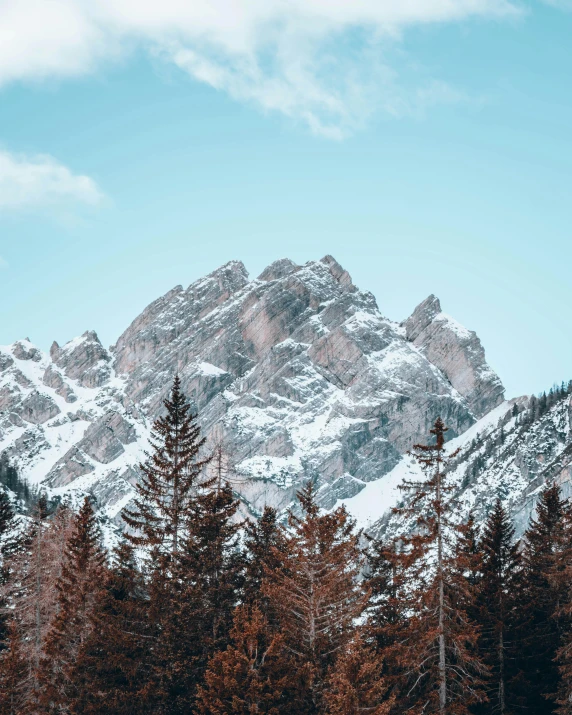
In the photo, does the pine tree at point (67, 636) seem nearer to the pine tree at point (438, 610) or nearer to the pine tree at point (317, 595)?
the pine tree at point (317, 595)

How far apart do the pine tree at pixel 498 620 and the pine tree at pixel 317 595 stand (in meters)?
7.84

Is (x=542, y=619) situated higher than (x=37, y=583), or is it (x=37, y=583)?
(x=542, y=619)

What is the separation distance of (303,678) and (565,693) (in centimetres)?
1166

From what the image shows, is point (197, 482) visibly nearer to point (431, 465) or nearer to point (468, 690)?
point (431, 465)

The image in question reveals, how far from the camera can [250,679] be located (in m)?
23.5

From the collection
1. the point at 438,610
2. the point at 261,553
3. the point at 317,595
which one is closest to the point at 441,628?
the point at 438,610

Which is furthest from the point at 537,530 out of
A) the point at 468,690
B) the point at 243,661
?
the point at 243,661

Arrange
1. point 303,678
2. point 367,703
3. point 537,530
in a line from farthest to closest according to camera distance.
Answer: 1. point 537,530
2. point 303,678
3. point 367,703

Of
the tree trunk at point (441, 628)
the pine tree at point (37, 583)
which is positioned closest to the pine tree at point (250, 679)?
the tree trunk at point (441, 628)

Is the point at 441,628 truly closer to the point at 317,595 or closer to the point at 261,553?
the point at 317,595

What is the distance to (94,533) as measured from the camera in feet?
124

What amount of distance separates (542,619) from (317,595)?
1572cm

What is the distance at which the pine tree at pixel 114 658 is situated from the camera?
2758 cm

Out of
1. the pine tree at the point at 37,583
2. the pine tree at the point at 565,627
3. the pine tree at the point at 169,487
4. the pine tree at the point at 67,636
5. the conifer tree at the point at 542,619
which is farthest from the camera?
the pine tree at the point at 37,583
